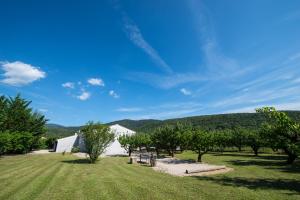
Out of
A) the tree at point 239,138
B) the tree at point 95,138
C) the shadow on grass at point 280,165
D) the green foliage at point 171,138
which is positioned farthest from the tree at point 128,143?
the tree at point 239,138

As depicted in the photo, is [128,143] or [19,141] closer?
[19,141]

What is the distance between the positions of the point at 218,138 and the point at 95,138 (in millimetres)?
30721

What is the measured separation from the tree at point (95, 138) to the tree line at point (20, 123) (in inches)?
896

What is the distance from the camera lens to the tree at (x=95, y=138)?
34469 mm

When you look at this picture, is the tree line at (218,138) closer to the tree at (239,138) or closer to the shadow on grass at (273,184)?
the tree at (239,138)

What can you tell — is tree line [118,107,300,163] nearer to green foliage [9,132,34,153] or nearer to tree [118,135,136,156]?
tree [118,135,136,156]

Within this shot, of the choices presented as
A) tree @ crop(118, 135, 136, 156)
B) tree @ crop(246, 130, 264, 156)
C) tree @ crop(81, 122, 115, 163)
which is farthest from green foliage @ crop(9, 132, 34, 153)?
tree @ crop(246, 130, 264, 156)

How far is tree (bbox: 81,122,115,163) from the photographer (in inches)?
1357

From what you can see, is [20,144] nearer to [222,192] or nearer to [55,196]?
[55,196]

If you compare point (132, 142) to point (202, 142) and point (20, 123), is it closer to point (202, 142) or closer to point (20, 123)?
point (202, 142)

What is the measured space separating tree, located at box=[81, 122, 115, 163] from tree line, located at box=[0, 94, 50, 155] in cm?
2275

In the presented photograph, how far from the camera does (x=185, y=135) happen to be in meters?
46.8

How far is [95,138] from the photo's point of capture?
34469mm

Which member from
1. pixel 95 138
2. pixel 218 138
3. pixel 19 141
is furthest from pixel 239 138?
pixel 19 141
